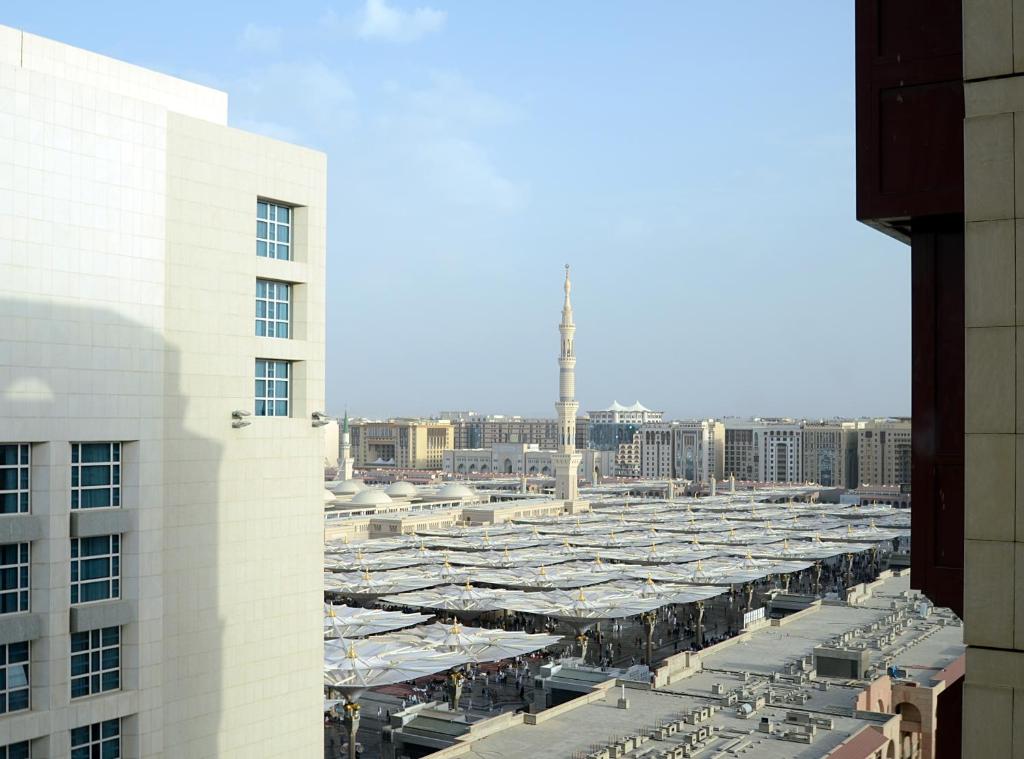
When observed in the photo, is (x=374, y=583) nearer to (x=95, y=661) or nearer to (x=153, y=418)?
(x=95, y=661)

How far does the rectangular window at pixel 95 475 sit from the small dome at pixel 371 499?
304 ft

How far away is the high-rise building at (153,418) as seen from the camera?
48.2ft

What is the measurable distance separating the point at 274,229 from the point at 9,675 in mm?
8398

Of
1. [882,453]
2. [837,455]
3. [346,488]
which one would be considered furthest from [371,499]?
[837,455]

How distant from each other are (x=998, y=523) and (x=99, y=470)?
13339mm

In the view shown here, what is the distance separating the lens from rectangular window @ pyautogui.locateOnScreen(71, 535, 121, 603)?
50.4 ft

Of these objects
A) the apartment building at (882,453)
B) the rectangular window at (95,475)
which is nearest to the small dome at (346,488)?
the apartment building at (882,453)

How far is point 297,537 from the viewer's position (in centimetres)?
1903

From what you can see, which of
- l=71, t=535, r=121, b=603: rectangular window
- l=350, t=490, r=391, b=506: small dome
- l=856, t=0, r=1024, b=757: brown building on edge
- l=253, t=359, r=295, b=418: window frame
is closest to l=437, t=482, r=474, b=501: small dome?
l=350, t=490, r=391, b=506: small dome

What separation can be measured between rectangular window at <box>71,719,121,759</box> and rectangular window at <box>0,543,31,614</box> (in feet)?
6.82

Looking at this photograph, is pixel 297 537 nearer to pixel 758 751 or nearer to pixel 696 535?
pixel 758 751

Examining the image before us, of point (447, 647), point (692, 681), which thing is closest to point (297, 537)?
point (692, 681)

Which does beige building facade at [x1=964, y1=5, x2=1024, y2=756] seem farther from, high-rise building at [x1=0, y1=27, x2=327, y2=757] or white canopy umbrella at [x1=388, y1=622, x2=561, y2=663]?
white canopy umbrella at [x1=388, y1=622, x2=561, y2=663]

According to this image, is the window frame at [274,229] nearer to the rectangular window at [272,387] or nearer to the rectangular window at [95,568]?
the rectangular window at [272,387]
